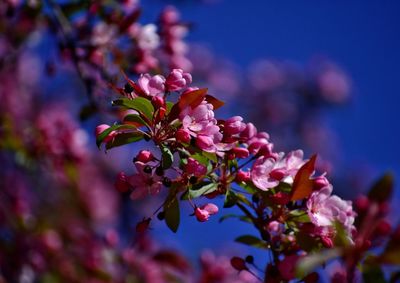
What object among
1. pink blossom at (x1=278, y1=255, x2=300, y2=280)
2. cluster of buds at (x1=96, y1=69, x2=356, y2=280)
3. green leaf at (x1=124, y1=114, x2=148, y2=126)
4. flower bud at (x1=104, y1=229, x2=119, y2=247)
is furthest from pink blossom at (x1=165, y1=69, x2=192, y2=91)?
flower bud at (x1=104, y1=229, x2=119, y2=247)

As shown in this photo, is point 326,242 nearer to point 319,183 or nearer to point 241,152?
point 319,183

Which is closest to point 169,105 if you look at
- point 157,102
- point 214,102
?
point 157,102

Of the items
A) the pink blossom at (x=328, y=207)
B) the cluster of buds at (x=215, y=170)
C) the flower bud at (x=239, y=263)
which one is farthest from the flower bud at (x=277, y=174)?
the flower bud at (x=239, y=263)

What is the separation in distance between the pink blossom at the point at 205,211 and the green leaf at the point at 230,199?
0.13ft

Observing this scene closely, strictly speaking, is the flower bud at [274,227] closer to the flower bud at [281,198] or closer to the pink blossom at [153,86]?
the flower bud at [281,198]

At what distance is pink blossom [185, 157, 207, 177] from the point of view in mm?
1548

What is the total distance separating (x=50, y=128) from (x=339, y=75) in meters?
7.00

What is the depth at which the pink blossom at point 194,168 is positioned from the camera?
5.08ft

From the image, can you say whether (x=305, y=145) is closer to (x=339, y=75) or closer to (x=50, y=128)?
(x=339, y=75)

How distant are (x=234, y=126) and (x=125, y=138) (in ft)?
1.01

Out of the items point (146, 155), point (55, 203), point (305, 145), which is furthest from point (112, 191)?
point (146, 155)

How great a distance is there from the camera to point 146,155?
1583mm

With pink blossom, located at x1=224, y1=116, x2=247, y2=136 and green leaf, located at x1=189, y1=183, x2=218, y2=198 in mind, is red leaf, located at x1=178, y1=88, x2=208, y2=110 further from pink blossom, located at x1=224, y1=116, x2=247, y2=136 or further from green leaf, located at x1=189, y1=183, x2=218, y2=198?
green leaf, located at x1=189, y1=183, x2=218, y2=198

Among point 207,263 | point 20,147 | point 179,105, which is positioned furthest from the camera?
point 20,147
